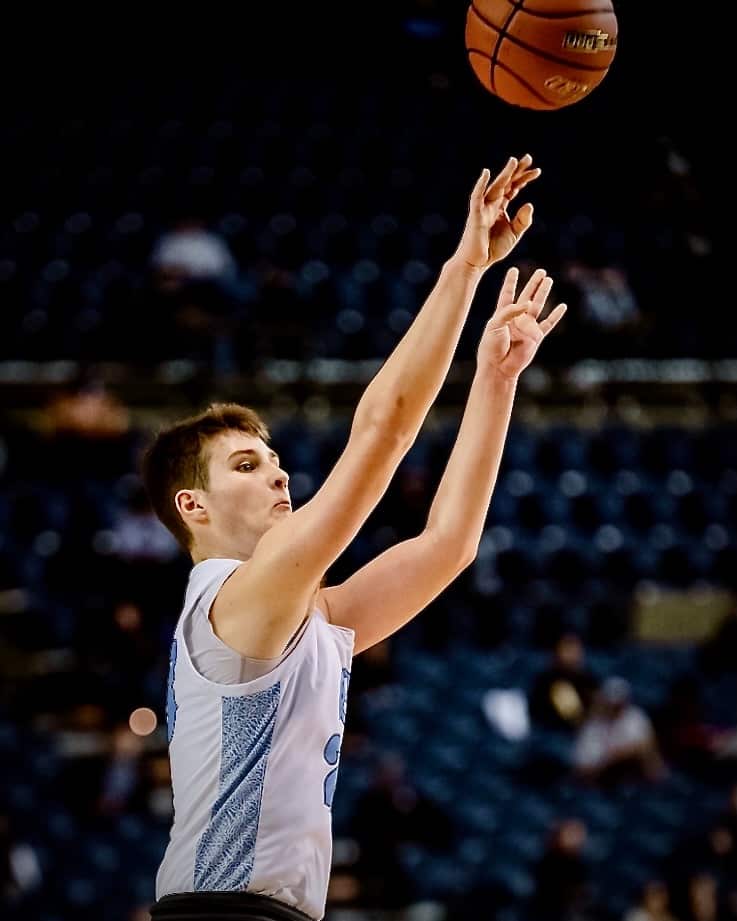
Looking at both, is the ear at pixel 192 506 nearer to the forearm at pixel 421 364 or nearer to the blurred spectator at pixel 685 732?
the forearm at pixel 421 364

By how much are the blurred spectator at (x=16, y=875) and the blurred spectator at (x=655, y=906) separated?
9.74ft

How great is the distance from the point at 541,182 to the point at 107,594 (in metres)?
4.75

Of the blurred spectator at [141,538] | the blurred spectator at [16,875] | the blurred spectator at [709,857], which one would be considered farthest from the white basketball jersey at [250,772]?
the blurred spectator at [141,538]

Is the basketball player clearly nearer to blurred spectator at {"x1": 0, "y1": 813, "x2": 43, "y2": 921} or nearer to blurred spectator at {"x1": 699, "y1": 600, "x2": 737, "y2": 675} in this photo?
blurred spectator at {"x1": 0, "y1": 813, "x2": 43, "y2": 921}

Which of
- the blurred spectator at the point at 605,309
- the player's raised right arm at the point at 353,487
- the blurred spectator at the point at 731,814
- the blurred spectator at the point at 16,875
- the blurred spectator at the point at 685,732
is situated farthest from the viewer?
the blurred spectator at the point at 605,309

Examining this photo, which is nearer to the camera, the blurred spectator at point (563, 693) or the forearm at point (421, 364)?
the forearm at point (421, 364)

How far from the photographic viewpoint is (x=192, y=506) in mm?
2732

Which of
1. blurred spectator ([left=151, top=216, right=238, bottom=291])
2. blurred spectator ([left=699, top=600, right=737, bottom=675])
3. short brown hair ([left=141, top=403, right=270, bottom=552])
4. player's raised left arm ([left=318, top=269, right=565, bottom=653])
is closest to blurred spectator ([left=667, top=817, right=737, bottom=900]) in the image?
blurred spectator ([left=699, top=600, right=737, bottom=675])

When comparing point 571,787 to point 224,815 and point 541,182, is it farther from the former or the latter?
point 224,815

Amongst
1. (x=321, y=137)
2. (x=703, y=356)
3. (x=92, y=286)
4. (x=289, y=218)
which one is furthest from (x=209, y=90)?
(x=703, y=356)

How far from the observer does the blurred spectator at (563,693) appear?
25.6 ft

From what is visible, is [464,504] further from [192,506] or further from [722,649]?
[722,649]

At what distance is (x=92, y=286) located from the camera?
9867 millimetres

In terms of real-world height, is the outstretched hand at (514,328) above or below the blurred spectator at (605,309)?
above
